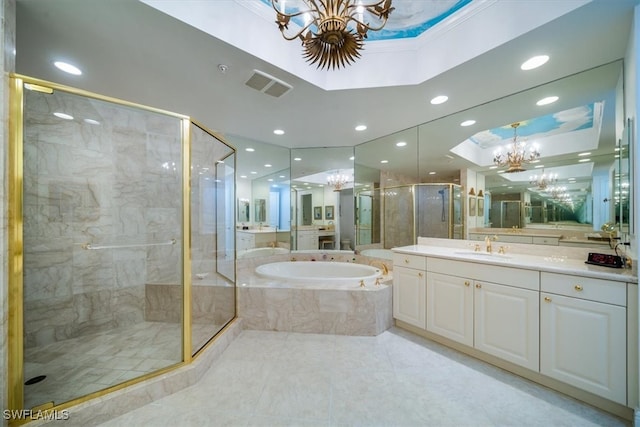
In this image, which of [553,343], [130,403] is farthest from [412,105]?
[130,403]

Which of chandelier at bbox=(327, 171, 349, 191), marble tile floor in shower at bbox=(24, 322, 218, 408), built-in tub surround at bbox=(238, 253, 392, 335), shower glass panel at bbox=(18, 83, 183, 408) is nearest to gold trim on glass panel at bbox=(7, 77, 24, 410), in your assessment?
marble tile floor in shower at bbox=(24, 322, 218, 408)

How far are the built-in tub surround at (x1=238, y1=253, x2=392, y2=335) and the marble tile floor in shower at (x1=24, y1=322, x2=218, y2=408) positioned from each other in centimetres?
48

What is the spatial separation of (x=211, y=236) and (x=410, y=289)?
245 cm

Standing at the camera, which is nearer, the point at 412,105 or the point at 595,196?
the point at 595,196

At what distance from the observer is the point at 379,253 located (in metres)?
3.66

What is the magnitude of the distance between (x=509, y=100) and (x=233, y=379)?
11.3ft

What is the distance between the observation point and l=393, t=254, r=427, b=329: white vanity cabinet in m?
2.31

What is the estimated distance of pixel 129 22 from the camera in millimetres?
1393

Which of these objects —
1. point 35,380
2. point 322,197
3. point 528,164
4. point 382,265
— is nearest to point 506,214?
point 528,164

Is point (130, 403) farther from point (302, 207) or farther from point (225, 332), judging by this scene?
point (302, 207)

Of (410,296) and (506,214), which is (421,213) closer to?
(506,214)

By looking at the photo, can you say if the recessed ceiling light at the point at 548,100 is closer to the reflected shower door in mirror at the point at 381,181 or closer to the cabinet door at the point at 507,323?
the reflected shower door in mirror at the point at 381,181

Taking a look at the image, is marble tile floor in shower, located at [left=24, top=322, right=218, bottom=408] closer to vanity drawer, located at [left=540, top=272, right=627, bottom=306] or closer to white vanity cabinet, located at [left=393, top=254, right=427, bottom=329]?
white vanity cabinet, located at [left=393, top=254, right=427, bottom=329]

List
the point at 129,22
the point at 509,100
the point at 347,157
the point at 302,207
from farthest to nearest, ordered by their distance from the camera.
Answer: the point at 302,207 → the point at 347,157 → the point at 509,100 → the point at 129,22
